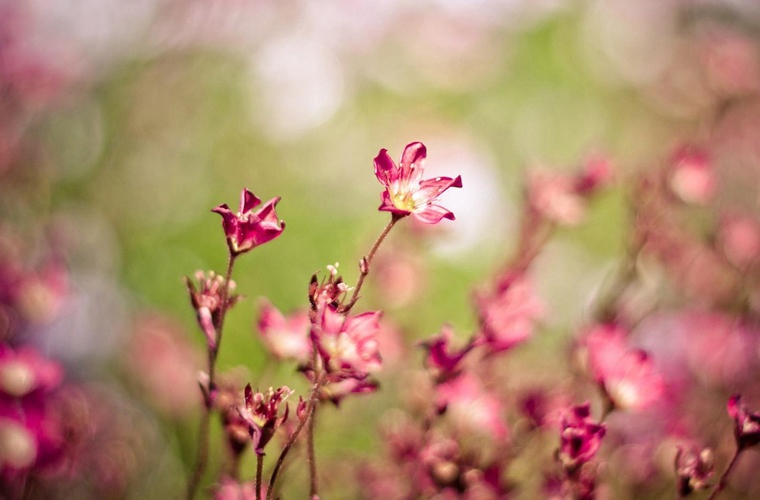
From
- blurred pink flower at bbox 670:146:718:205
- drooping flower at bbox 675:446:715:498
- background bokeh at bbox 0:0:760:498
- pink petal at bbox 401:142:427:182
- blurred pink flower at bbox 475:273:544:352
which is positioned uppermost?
background bokeh at bbox 0:0:760:498

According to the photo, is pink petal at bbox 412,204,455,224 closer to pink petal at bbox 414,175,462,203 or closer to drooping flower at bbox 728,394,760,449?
pink petal at bbox 414,175,462,203

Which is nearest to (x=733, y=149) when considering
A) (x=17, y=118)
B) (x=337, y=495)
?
(x=337, y=495)

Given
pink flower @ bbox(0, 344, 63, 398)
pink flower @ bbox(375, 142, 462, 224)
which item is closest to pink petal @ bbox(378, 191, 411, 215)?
pink flower @ bbox(375, 142, 462, 224)

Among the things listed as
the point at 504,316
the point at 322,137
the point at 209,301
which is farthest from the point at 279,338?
the point at 322,137

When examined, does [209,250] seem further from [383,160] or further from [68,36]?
[383,160]

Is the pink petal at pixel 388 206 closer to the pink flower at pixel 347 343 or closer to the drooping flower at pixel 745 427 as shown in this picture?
the pink flower at pixel 347 343

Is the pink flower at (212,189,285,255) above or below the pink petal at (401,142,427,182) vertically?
below
